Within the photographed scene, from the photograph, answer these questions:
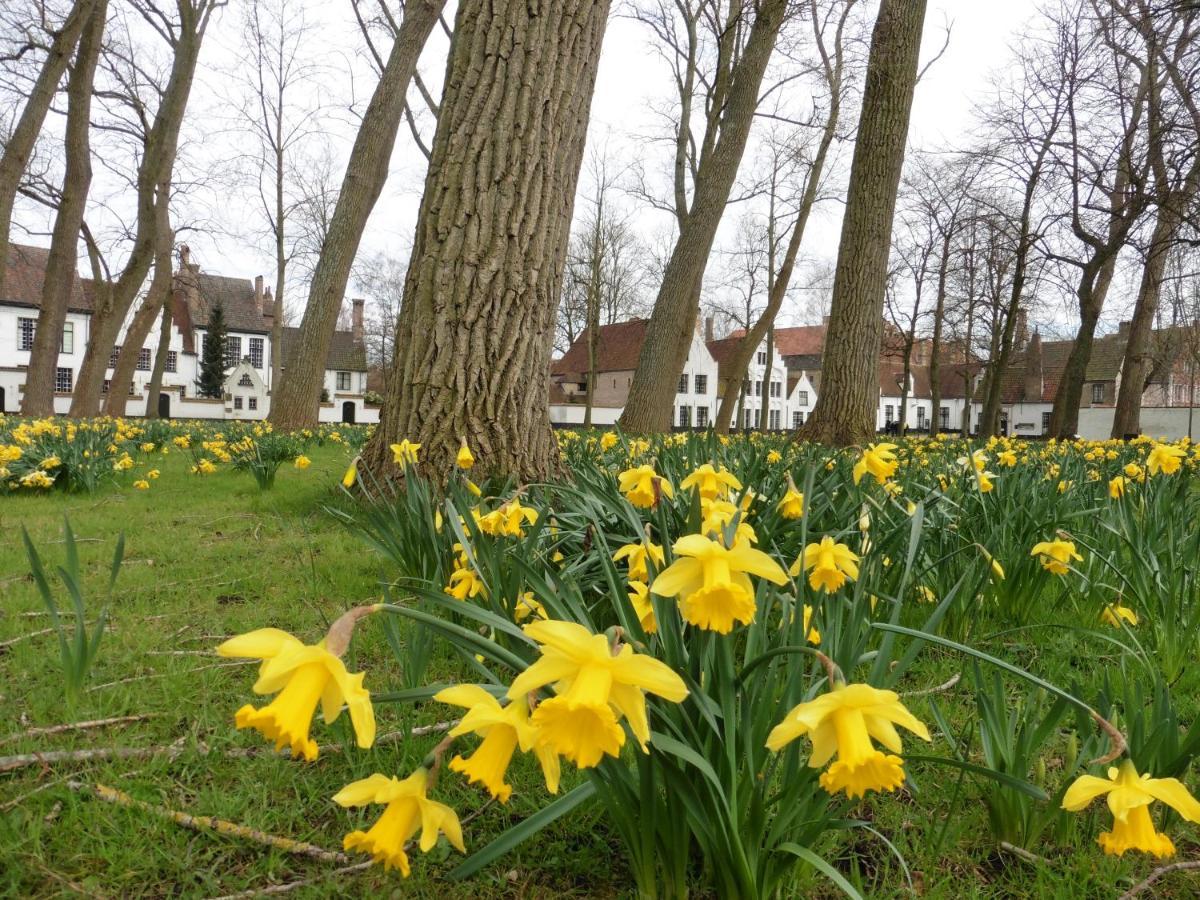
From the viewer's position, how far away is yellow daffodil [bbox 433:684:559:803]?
2.66 feet

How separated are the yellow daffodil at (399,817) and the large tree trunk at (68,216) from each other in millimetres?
14443

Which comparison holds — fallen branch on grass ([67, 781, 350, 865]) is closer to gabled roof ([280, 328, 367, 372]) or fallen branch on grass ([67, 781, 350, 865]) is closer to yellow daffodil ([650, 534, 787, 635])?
yellow daffodil ([650, 534, 787, 635])

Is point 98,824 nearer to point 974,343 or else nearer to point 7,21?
point 7,21

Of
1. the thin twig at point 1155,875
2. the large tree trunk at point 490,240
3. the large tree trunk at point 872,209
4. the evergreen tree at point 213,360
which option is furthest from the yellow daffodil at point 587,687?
the evergreen tree at point 213,360

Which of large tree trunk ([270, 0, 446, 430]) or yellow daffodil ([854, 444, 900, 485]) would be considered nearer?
yellow daffodil ([854, 444, 900, 485])

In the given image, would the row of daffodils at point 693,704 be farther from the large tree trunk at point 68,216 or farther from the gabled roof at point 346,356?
the gabled roof at point 346,356

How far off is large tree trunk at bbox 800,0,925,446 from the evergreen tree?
51.0 meters

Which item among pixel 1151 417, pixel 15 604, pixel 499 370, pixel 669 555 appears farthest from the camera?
pixel 1151 417

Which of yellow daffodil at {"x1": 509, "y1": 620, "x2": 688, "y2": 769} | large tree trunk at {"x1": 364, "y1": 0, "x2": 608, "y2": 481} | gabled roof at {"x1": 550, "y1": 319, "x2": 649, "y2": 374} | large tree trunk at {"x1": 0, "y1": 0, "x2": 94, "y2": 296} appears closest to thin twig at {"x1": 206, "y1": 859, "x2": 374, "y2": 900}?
yellow daffodil at {"x1": 509, "y1": 620, "x2": 688, "y2": 769}

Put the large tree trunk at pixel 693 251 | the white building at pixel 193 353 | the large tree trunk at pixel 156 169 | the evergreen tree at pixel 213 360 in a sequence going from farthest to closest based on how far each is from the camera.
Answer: the evergreen tree at pixel 213 360 < the white building at pixel 193 353 < the large tree trunk at pixel 156 169 < the large tree trunk at pixel 693 251

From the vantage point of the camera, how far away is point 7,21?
11.2m

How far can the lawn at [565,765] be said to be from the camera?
118 cm

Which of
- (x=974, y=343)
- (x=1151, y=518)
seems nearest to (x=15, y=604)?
(x=1151, y=518)

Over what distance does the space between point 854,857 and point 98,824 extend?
1.25 meters
